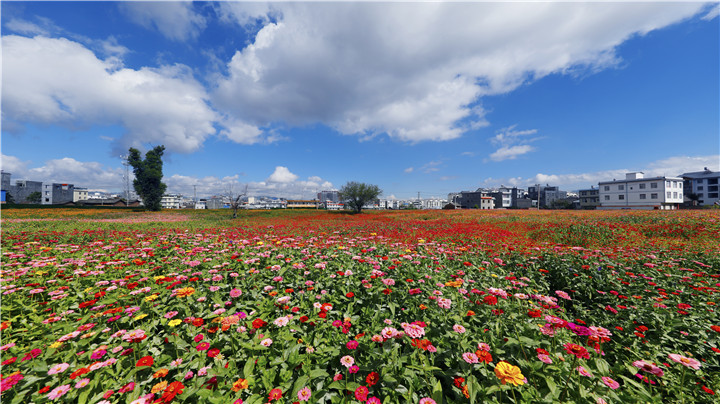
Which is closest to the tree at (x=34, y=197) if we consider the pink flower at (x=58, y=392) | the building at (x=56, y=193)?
the building at (x=56, y=193)

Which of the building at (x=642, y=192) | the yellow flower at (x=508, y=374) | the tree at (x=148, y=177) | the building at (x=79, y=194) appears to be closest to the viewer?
the yellow flower at (x=508, y=374)

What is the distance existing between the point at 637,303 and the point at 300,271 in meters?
5.63

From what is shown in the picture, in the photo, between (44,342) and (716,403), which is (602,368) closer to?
(716,403)

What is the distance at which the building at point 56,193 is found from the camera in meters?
87.9

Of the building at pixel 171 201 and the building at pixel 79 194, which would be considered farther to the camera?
the building at pixel 171 201

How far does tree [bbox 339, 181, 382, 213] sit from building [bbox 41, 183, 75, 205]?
115m

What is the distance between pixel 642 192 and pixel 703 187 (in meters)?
31.3

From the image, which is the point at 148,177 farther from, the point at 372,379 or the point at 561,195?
the point at 561,195

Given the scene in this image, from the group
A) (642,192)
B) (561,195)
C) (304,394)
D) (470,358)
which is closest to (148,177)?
(304,394)

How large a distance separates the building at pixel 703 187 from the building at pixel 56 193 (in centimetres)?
19935

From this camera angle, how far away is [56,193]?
90.6 metres

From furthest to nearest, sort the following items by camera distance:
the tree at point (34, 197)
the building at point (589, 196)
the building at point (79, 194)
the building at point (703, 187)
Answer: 1. the building at point (79, 194)
2. the tree at point (34, 197)
3. the building at point (589, 196)
4. the building at point (703, 187)

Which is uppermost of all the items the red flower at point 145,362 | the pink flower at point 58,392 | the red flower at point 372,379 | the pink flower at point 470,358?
the pink flower at point 470,358

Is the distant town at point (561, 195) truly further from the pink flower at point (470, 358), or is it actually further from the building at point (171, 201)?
the pink flower at point (470, 358)
